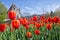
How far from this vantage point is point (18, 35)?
355 cm

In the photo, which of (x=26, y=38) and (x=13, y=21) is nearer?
(x=13, y=21)

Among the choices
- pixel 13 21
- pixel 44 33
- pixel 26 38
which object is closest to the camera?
pixel 13 21

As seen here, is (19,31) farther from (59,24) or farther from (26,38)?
(59,24)

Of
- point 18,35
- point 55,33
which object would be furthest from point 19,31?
point 55,33

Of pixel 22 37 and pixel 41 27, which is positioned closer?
pixel 22 37

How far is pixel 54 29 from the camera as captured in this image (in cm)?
398

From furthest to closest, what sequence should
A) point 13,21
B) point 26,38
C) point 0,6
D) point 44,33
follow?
point 0,6 < point 44,33 < point 26,38 < point 13,21

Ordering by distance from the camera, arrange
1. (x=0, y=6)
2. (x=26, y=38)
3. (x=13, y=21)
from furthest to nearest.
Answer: (x=0, y=6) < (x=26, y=38) < (x=13, y=21)

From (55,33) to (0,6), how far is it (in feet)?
95.0

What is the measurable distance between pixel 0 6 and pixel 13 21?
2981 cm

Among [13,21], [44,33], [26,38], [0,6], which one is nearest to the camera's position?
[13,21]

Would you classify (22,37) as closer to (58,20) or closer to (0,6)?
(58,20)

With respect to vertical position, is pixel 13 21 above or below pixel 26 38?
above

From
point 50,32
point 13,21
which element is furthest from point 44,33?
point 13,21
